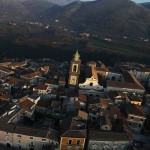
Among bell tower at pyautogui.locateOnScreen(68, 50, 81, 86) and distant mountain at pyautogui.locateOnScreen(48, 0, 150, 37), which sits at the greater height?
bell tower at pyautogui.locateOnScreen(68, 50, 81, 86)

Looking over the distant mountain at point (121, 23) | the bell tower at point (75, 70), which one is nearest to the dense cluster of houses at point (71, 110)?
the bell tower at point (75, 70)

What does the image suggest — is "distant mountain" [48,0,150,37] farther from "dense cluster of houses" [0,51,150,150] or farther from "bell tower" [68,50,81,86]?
"bell tower" [68,50,81,86]

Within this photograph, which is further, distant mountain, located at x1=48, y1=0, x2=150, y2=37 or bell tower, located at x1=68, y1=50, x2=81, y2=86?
distant mountain, located at x1=48, y1=0, x2=150, y2=37

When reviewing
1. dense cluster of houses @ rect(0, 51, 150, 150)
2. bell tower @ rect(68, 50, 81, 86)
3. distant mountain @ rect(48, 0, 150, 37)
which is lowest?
distant mountain @ rect(48, 0, 150, 37)

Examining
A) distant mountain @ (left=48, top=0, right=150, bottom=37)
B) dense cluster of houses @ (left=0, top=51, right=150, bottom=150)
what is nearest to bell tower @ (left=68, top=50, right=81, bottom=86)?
dense cluster of houses @ (left=0, top=51, right=150, bottom=150)

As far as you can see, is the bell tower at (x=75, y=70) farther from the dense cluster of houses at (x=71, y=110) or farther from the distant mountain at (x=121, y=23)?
the distant mountain at (x=121, y=23)

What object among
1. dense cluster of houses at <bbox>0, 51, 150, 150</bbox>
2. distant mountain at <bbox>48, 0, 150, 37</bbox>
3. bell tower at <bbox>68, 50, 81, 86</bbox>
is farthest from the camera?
distant mountain at <bbox>48, 0, 150, 37</bbox>

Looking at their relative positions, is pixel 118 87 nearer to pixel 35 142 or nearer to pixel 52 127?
pixel 52 127

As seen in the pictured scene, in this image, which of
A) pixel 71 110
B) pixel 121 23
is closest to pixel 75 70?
pixel 71 110

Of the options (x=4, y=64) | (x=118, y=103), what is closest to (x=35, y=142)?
(x=118, y=103)
